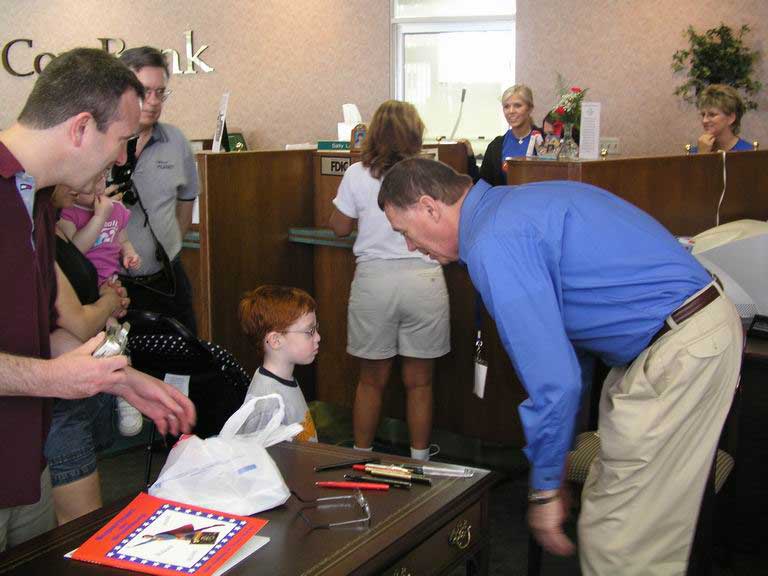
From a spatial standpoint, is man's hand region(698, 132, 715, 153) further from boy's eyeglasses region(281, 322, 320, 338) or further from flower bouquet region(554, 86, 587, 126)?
boy's eyeglasses region(281, 322, 320, 338)

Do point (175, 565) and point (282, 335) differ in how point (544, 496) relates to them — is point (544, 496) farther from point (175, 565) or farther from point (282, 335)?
point (282, 335)

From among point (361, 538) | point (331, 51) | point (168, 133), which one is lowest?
point (361, 538)

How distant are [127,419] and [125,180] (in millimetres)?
904

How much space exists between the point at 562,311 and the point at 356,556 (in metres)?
0.81

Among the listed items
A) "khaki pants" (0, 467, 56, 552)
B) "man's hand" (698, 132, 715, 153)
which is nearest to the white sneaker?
"khaki pants" (0, 467, 56, 552)

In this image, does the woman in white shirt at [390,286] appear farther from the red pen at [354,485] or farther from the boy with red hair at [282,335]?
the red pen at [354,485]

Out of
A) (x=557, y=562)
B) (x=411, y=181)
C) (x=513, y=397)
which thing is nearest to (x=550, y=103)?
(x=513, y=397)

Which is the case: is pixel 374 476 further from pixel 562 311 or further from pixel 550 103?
pixel 550 103

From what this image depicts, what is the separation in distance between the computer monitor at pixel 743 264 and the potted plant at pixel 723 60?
361cm

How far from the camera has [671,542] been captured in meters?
2.14

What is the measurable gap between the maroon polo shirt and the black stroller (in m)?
1.00

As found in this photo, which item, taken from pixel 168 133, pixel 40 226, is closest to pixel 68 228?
pixel 168 133

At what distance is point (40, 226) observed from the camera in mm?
1773

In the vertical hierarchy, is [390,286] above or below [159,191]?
below
